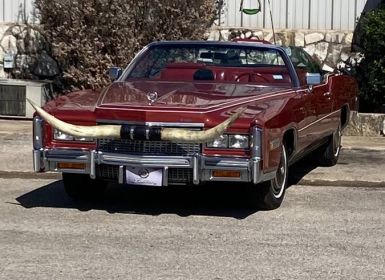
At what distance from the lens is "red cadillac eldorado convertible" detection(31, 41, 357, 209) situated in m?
7.19

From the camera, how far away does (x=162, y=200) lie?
8.43 m

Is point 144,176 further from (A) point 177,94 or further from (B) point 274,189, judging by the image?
(B) point 274,189

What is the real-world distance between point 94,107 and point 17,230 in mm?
1253

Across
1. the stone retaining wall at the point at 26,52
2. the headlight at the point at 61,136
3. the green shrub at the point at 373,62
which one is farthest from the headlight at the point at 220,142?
the stone retaining wall at the point at 26,52

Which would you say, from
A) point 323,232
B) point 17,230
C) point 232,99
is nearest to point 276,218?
point 323,232

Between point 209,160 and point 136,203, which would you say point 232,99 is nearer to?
point 209,160

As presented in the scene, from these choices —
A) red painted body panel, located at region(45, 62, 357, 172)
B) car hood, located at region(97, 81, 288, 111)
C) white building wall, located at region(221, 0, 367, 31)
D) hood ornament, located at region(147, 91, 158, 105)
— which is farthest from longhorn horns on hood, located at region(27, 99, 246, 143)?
white building wall, located at region(221, 0, 367, 31)

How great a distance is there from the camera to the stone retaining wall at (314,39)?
1561 cm

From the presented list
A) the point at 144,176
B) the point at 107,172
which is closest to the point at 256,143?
the point at 144,176

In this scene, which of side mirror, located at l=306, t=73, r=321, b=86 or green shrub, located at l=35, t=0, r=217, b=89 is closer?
side mirror, located at l=306, t=73, r=321, b=86

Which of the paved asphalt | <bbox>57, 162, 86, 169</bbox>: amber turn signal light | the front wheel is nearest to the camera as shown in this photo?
the paved asphalt

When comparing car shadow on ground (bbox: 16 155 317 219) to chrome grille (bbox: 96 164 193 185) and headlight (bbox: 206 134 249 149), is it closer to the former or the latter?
chrome grille (bbox: 96 164 193 185)

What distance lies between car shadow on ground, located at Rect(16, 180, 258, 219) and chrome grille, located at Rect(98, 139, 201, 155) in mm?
719

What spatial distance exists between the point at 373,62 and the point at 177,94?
6570 mm
